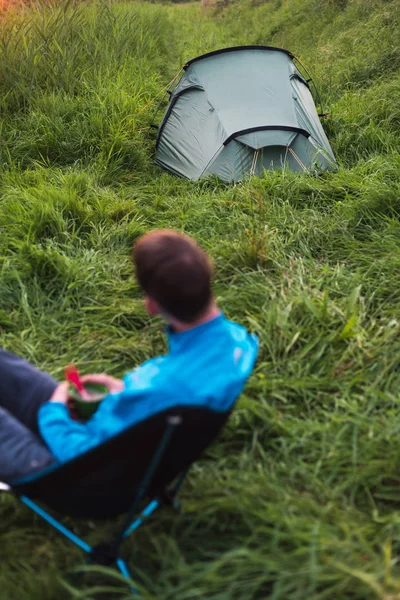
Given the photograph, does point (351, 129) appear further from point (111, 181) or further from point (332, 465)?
point (332, 465)

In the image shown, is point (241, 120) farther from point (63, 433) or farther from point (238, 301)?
point (63, 433)

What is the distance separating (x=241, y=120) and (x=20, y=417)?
3615mm

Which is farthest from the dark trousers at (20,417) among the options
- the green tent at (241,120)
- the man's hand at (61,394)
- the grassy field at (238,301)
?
the green tent at (241,120)

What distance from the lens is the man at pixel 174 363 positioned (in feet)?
5.17

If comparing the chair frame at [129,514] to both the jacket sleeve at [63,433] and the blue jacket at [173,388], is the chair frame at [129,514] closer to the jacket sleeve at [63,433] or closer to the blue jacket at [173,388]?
the blue jacket at [173,388]

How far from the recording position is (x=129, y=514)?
1.65 meters

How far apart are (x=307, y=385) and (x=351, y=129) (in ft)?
11.5

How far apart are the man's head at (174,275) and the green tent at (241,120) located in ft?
9.82

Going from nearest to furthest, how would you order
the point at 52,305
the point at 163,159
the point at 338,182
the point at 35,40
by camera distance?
the point at 52,305 < the point at 338,182 < the point at 163,159 < the point at 35,40

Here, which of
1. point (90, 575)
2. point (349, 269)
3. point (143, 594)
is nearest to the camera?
point (143, 594)

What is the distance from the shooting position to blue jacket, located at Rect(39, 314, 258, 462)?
157 centimetres

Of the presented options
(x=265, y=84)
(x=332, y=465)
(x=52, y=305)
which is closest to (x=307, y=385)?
(x=332, y=465)

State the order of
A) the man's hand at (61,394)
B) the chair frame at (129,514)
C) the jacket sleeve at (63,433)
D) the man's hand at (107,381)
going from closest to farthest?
the chair frame at (129,514)
the jacket sleeve at (63,433)
the man's hand at (61,394)
the man's hand at (107,381)

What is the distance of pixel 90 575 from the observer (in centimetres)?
177
